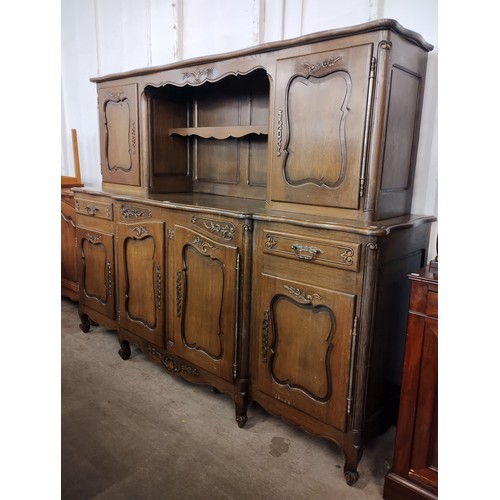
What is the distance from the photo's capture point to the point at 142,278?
238cm

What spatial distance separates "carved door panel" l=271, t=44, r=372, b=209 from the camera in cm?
157

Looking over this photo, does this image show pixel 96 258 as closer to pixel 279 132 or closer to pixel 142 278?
pixel 142 278

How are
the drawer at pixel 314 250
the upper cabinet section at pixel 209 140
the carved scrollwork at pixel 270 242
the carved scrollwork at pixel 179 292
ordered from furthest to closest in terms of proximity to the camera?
the upper cabinet section at pixel 209 140 < the carved scrollwork at pixel 179 292 < the carved scrollwork at pixel 270 242 < the drawer at pixel 314 250

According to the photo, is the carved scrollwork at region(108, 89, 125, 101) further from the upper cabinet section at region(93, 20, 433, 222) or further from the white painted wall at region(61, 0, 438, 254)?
the white painted wall at region(61, 0, 438, 254)

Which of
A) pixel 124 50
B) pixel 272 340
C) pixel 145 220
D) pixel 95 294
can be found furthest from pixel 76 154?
pixel 272 340

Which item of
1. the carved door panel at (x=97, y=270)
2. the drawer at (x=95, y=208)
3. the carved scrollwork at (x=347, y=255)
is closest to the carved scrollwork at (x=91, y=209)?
the drawer at (x=95, y=208)

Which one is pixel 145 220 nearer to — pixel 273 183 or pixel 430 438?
pixel 273 183

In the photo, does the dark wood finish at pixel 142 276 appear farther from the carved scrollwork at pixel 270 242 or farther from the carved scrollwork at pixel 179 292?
the carved scrollwork at pixel 270 242

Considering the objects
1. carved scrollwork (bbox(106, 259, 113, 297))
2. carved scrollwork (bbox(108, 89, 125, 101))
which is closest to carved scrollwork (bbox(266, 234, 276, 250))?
carved scrollwork (bbox(106, 259, 113, 297))

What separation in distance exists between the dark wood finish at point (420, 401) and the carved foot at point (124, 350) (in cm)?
169

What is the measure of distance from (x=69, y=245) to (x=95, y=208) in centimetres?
81

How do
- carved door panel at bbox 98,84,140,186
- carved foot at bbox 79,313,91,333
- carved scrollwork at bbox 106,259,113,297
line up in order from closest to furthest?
carved door panel at bbox 98,84,140,186
carved scrollwork at bbox 106,259,113,297
carved foot at bbox 79,313,91,333

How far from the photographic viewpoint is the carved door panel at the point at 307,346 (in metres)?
1.59

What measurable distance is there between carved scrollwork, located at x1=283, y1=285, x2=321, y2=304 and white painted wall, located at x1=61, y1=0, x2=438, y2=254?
71 centimetres
